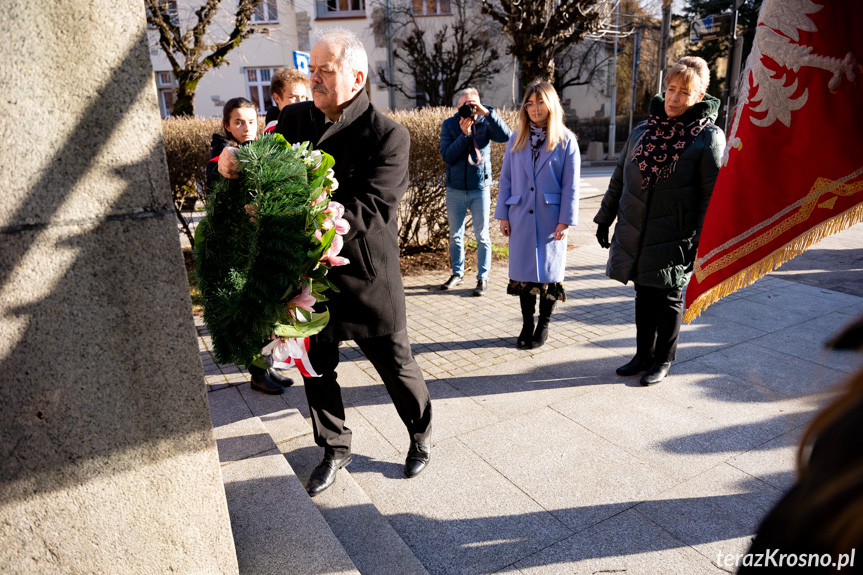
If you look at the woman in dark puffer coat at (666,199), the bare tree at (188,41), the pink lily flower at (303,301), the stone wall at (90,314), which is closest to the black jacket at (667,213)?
the woman in dark puffer coat at (666,199)

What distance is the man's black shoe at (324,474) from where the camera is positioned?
3.02 metres

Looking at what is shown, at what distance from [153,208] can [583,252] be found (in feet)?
24.8

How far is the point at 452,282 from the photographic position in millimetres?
7148

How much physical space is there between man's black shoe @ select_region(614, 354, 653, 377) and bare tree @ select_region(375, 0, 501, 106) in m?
24.9

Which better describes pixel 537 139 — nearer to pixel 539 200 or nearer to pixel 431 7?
pixel 539 200

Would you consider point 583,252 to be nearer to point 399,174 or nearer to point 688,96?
point 688,96

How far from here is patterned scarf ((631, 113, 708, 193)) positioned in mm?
3949

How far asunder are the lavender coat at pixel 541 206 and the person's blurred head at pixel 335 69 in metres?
2.31

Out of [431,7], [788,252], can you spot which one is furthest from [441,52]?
[788,252]

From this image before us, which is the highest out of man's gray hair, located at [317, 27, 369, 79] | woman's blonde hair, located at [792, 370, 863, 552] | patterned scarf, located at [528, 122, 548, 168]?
man's gray hair, located at [317, 27, 369, 79]

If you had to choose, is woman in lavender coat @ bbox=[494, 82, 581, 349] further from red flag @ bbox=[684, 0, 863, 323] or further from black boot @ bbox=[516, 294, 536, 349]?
red flag @ bbox=[684, 0, 863, 323]

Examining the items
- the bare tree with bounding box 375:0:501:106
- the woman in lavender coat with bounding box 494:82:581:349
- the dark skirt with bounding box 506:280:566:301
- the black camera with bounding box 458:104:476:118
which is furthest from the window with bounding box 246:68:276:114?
the dark skirt with bounding box 506:280:566:301

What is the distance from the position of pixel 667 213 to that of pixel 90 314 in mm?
3503

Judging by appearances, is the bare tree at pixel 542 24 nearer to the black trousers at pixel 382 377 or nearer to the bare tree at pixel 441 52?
the black trousers at pixel 382 377
